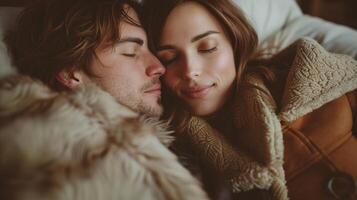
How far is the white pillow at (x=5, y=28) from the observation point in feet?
3.15

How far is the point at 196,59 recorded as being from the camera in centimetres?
109

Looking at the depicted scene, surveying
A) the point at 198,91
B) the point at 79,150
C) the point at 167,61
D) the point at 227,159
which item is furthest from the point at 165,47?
the point at 79,150

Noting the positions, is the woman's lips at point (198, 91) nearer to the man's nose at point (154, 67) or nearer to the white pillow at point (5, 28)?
the man's nose at point (154, 67)

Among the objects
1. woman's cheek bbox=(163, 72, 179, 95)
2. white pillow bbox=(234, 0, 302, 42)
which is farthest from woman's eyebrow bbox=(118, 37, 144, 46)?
white pillow bbox=(234, 0, 302, 42)

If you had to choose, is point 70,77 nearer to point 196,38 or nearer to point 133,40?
point 133,40

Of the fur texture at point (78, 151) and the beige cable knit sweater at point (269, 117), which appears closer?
the fur texture at point (78, 151)

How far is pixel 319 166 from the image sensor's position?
100 cm

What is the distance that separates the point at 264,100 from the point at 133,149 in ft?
1.67

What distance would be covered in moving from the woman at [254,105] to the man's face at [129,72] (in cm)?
7

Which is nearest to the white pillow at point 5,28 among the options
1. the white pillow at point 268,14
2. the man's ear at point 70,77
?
the man's ear at point 70,77

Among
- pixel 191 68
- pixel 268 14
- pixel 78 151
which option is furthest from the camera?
pixel 268 14

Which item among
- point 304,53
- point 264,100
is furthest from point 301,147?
point 304,53

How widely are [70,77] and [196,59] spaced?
0.40 m

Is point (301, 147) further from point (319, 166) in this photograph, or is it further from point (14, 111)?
point (14, 111)
